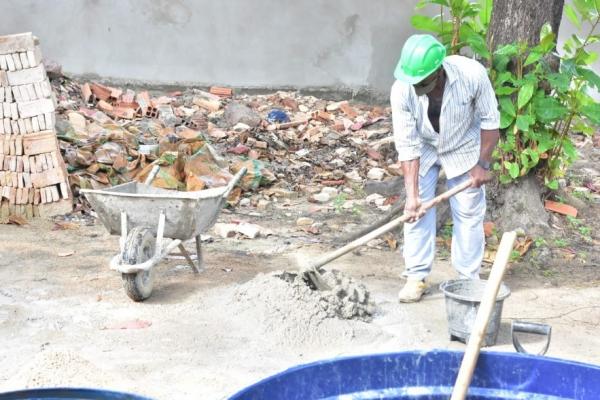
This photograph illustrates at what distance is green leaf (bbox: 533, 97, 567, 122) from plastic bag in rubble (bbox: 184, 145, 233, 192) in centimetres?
338

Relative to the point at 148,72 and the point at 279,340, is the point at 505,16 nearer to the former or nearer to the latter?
the point at 279,340

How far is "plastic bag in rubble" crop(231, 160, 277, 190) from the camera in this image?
9148 mm

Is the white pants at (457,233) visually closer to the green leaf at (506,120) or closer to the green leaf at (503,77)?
the green leaf at (506,120)

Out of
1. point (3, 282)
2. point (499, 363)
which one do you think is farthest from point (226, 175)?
point (499, 363)

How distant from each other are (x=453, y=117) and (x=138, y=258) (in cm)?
230

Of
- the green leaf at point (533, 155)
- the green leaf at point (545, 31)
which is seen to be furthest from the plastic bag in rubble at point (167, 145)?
the green leaf at point (545, 31)

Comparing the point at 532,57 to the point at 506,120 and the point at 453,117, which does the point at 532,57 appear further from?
the point at 453,117

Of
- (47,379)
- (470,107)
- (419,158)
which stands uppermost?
(470,107)

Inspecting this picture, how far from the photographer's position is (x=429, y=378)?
2.64 meters

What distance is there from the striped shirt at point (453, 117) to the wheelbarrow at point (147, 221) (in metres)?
1.50

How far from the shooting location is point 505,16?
7.15m

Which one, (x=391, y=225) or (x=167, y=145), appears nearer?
(x=391, y=225)

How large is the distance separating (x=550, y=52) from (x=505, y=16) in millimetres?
498

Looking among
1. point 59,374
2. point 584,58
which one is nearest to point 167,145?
point 584,58
